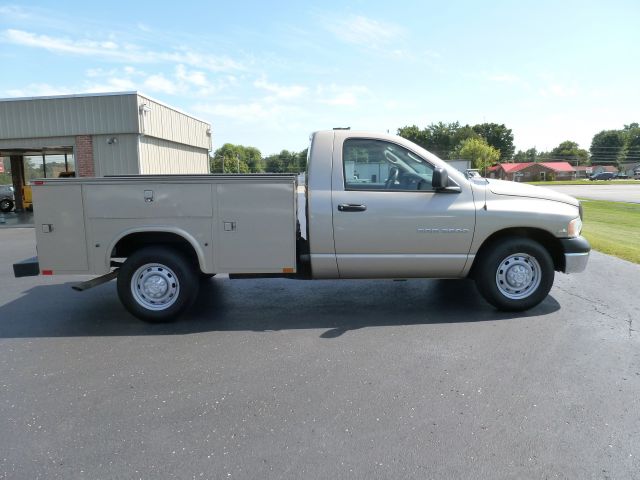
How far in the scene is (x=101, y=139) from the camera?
55.0 ft

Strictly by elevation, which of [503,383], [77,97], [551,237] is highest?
[77,97]

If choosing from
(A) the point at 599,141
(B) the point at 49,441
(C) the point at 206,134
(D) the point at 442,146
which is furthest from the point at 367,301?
(A) the point at 599,141

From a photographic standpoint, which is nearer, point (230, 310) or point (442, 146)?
point (230, 310)

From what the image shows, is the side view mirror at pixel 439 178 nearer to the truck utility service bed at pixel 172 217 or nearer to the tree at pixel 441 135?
the truck utility service bed at pixel 172 217

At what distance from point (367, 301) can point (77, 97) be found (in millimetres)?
14626

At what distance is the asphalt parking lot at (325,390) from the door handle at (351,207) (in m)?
1.27

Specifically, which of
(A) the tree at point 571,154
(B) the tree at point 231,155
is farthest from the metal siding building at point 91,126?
(A) the tree at point 571,154

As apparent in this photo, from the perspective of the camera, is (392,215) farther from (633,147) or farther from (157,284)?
(633,147)

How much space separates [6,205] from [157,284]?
22.9 m

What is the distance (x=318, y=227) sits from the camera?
5332 mm

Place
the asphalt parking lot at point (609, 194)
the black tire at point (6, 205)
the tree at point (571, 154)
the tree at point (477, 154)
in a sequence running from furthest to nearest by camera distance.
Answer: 1. the tree at point (571, 154)
2. the tree at point (477, 154)
3. the asphalt parking lot at point (609, 194)
4. the black tire at point (6, 205)

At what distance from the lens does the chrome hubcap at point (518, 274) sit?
5555 mm

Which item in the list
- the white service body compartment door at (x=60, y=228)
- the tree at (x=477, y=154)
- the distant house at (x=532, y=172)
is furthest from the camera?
the distant house at (x=532, y=172)

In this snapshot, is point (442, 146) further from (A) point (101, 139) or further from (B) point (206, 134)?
(A) point (101, 139)
